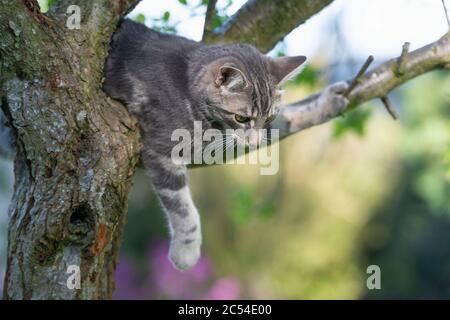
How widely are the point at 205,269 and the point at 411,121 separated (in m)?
3.06

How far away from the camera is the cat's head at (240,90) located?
2463 mm

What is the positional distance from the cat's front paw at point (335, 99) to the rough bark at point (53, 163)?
3.71ft

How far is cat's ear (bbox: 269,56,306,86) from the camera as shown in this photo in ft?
8.55

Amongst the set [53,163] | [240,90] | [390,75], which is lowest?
[53,163]

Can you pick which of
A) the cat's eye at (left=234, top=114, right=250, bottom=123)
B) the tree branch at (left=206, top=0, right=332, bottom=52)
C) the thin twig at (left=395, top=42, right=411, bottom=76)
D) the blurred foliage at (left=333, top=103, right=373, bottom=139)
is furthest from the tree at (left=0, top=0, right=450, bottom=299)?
the blurred foliage at (left=333, top=103, right=373, bottom=139)

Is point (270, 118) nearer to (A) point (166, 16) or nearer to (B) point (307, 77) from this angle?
(A) point (166, 16)

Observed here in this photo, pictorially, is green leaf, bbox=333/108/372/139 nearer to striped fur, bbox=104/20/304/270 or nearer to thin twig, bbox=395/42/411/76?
thin twig, bbox=395/42/411/76

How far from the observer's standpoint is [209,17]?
2760mm

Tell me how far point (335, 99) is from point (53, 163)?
137 centimetres

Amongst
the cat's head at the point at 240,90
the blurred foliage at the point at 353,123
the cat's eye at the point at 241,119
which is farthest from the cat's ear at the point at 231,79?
the blurred foliage at the point at 353,123

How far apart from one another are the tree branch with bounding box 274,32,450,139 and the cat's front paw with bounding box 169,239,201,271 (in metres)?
0.66

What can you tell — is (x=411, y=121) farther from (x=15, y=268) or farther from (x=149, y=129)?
(x=15, y=268)

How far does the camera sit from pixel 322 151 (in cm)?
797

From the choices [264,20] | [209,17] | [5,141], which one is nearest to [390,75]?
[264,20]
